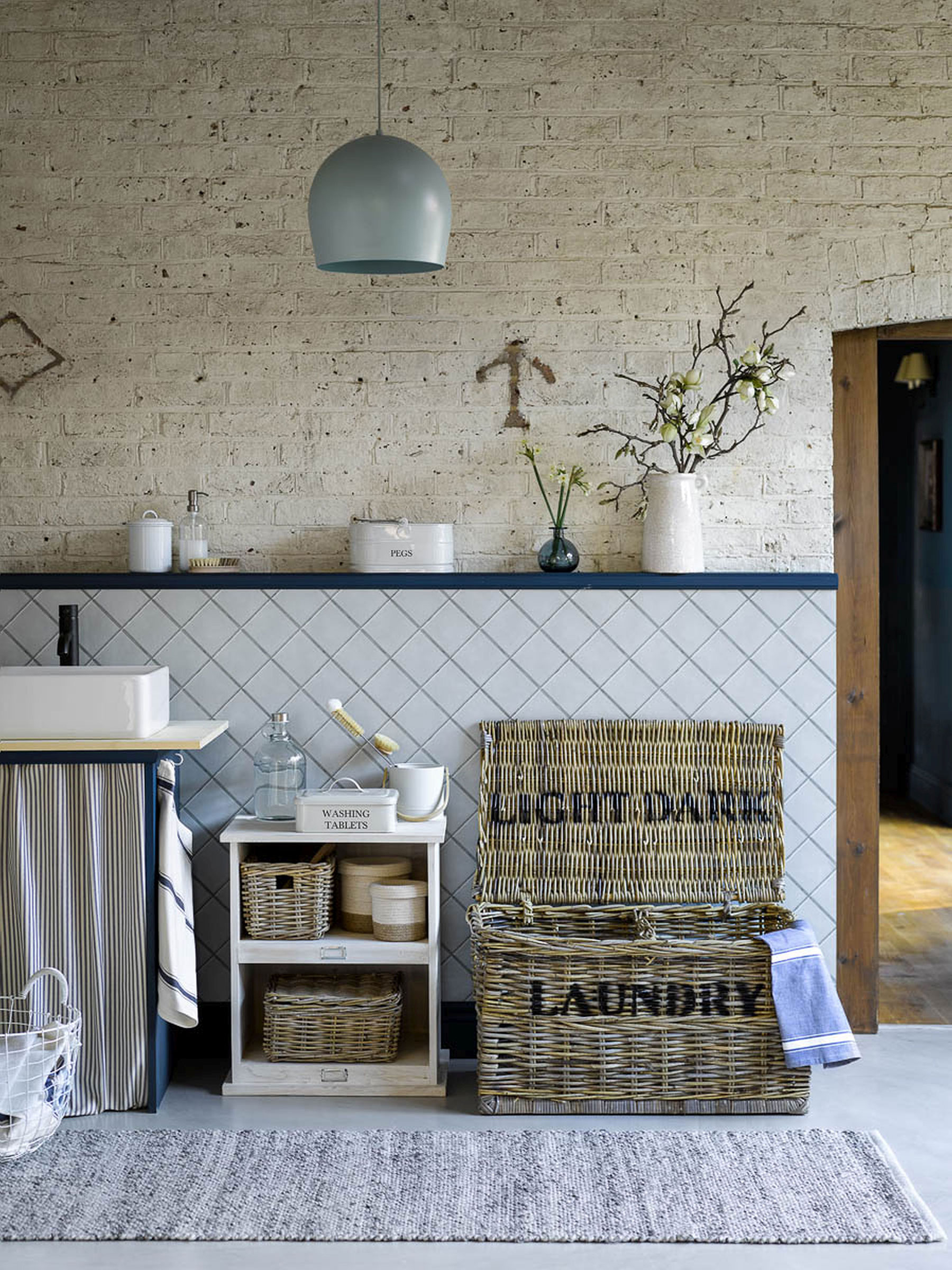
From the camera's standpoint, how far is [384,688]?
147 inches

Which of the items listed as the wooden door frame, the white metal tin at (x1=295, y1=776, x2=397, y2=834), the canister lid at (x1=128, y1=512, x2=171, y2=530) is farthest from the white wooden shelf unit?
the wooden door frame

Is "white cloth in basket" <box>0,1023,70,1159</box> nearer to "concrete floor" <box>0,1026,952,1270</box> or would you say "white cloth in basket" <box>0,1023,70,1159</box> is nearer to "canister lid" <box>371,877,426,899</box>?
"concrete floor" <box>0,1026,952,1270</box>

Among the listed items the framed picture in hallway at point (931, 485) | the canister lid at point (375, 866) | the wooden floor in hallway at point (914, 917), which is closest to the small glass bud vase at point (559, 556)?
the canister lid at point (375, 866)

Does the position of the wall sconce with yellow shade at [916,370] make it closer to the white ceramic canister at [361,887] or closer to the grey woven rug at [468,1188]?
the white ceramic canister at [361,887]

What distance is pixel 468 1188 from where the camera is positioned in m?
2.87

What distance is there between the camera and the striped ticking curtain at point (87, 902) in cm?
326

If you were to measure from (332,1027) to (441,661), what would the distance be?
1.03m

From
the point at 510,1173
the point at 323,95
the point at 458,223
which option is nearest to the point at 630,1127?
the point at 510,1173

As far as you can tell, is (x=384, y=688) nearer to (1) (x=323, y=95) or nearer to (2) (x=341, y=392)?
(2) (x=341, y=392)

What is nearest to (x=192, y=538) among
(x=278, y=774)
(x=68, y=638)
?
(x=68, y=638)

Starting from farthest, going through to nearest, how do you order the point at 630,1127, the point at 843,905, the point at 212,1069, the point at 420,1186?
1. the point at 843,905
2. the point at 212,1069
3. the point at 630,1127
4. the point at 420,1186

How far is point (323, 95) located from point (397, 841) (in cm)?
211

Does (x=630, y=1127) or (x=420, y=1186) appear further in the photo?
(x=630, y=1127)

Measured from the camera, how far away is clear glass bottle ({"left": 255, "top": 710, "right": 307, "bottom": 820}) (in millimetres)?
3607
